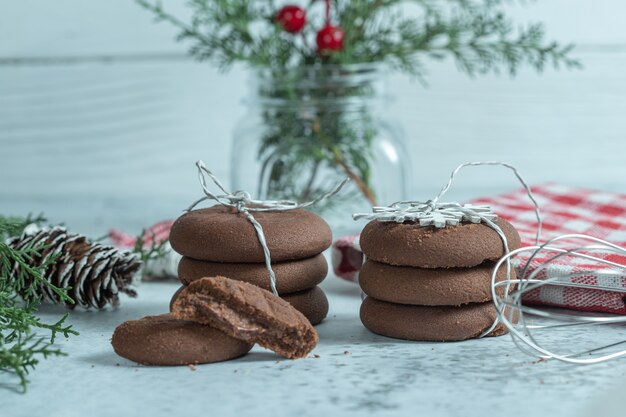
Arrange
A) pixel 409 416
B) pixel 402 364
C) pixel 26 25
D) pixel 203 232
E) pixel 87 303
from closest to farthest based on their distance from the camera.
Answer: pixel 409 416 → pixel 402 364 → pixel 203 232 → pixel 87 303 → pixel 26 25

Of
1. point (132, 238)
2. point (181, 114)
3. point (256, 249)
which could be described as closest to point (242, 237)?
point (256, 249)

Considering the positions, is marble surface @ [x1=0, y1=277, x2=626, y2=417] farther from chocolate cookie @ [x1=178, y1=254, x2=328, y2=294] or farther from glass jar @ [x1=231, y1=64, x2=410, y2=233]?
glass jar @ [x1=231, y1=64, x2=410, y2=233]

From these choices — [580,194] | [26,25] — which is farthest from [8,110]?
[580,194]

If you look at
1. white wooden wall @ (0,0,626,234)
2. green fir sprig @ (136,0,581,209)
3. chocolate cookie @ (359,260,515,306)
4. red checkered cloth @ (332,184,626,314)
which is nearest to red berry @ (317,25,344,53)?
green fir sprig @ (136,0,581,209)

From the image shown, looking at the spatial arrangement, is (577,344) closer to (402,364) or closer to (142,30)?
(402,364)

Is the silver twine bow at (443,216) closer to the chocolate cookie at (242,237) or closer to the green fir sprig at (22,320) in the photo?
the chocolate cookie at (242,237)

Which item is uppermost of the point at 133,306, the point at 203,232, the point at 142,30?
the point at 142,30
